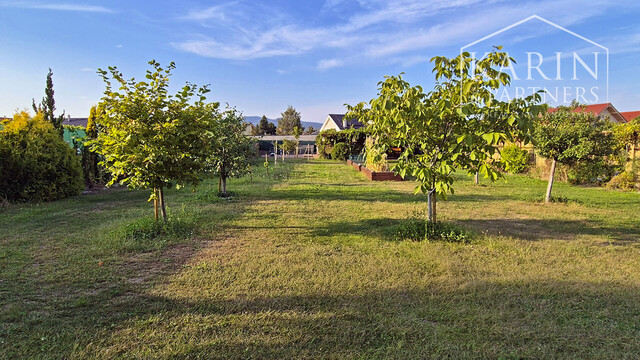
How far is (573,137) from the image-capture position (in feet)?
27.9

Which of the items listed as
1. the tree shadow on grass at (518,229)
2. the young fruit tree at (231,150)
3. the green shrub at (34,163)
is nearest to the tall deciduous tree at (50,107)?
the green shrub at (34,163)

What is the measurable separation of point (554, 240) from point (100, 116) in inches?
297

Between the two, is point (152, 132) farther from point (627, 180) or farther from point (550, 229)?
point (627, 180)

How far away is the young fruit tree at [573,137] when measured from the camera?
8383 millimetres

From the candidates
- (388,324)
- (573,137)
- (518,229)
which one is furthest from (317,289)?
(573,137)

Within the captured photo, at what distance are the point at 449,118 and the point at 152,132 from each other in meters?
4.56

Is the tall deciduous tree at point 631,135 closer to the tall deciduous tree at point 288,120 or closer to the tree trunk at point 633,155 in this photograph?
the tree trunk at point 633,155

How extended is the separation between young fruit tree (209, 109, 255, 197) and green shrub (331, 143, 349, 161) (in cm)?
1915

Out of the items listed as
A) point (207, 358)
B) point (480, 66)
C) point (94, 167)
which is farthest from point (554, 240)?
point (94, 167)

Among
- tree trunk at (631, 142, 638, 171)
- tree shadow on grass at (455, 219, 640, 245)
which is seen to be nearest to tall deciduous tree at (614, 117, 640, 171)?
tree trunk at (631, 142, 638, 171)

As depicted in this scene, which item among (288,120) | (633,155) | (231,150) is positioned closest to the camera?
(231,150)

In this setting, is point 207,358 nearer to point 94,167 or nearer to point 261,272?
point 261,272

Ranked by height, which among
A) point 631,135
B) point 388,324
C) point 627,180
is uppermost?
point 631,135

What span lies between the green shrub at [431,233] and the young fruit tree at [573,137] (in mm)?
4283
